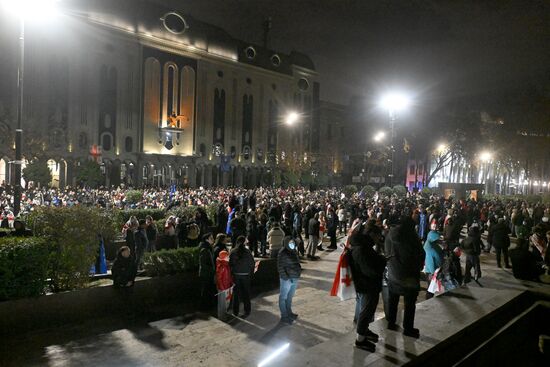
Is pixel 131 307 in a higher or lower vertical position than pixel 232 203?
lower

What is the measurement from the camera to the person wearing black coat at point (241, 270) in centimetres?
773

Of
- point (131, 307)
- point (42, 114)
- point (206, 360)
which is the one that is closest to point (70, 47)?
point (42, 114)

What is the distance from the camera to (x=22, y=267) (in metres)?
6.86

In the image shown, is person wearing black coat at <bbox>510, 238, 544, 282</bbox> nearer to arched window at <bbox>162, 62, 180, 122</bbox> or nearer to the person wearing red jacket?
the person wearing red jacket

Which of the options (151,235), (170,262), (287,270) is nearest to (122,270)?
(170,262)

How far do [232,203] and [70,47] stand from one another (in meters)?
31.3

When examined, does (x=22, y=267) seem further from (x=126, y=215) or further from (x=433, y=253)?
(x=126, y=215)

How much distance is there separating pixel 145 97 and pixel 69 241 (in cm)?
4161

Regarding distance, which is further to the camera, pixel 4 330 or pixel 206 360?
pixel 4 330

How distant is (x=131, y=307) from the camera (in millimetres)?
7965

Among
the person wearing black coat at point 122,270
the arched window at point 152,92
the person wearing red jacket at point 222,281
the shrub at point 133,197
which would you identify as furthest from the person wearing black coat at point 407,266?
the arched window at point 152,92

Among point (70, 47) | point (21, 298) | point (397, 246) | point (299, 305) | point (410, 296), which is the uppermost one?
point (70, 47)

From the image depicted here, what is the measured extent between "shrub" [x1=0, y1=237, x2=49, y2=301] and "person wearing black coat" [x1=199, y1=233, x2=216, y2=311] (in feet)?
9.04

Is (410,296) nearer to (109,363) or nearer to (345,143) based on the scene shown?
(109,363)
